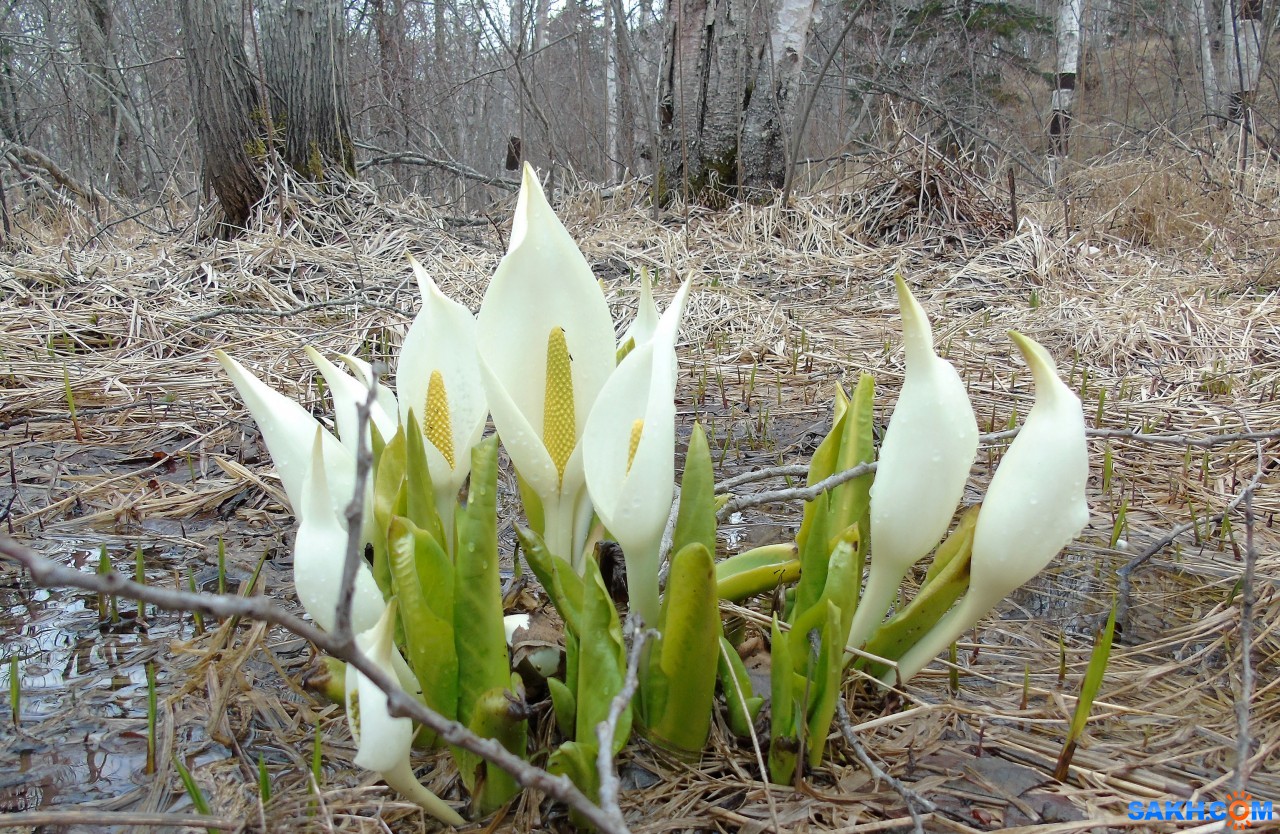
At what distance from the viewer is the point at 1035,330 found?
3.29 meters

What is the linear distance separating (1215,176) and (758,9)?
9.44 ft

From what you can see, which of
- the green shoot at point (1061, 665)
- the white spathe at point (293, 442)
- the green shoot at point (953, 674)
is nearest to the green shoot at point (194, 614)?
the white spathe at point (293, 442)

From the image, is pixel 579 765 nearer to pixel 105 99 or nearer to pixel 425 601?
pixel 425 601

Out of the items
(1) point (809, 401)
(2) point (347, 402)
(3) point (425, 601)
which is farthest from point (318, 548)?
(1) point (809, 401)

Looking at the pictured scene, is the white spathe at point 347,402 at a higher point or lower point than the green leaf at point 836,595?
higher

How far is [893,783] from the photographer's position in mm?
848

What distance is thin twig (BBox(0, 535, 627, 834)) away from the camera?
0.47 m

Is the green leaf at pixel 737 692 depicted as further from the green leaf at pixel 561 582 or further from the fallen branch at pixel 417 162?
the fallen branch at pixel 417 162

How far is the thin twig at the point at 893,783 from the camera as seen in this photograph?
2.74 ft

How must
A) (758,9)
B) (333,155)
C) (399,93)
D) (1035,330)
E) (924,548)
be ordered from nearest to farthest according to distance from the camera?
1. (924,548)
2. (1035,330)
3. (333,155)
4. (758,9)
5. (399,93)

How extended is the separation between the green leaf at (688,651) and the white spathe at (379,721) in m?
0.27

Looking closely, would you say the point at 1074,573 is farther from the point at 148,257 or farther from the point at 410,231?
the point at 148,257

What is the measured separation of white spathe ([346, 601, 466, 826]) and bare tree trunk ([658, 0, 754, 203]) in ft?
14.2

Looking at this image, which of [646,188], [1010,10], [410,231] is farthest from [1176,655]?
[1010,10]
